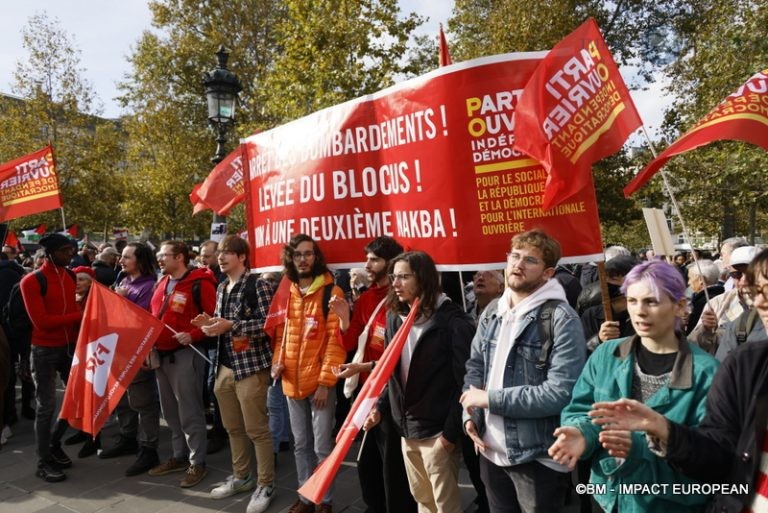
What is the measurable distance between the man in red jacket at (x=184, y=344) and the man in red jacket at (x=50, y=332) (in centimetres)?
94

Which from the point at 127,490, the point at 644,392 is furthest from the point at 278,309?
the point at 644,392

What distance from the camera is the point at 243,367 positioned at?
13.3 ft

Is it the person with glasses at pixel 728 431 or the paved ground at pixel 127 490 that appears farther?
the paved ground at pixel 127 490

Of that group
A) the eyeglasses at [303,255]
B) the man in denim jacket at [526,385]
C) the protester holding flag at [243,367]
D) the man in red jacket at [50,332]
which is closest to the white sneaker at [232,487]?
the protester holding flag at [243,367]

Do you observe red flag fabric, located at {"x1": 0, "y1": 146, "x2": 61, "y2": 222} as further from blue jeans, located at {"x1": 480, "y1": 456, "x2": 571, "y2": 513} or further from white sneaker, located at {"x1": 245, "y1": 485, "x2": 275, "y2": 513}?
blue jeans, located at {"x1": 480, "y1": 456, "x2": 571, "y2": 513}

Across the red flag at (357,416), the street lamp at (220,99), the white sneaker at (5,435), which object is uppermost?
the street lamp at (220,99)

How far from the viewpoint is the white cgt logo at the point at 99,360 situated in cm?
423

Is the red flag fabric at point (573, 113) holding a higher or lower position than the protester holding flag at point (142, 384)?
higher

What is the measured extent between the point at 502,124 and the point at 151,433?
4156 millimetres

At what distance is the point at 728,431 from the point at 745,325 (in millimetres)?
1437

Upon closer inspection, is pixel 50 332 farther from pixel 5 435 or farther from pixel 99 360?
pixel 5 435

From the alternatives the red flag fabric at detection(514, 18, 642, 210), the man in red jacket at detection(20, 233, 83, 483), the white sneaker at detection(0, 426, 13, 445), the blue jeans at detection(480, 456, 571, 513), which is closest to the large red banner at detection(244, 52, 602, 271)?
the red flag fabric at detection(514, 18, 642, 210)

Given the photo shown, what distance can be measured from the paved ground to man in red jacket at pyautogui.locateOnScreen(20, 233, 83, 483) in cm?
21

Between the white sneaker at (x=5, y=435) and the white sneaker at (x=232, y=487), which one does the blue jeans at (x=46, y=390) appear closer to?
the white sneaker at (x=5, y=435)
